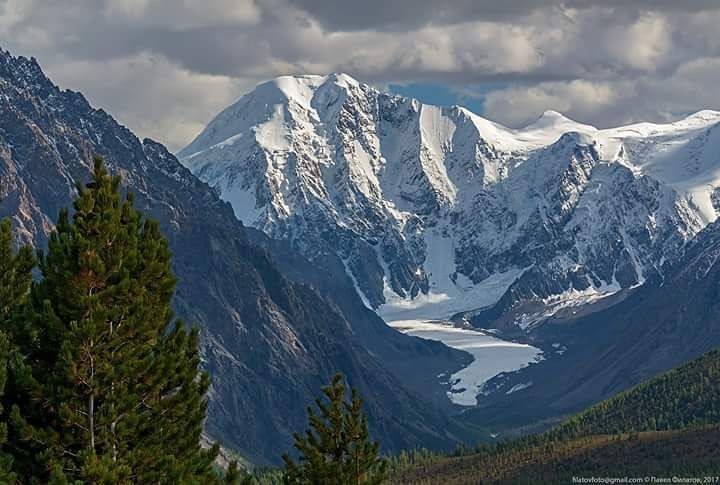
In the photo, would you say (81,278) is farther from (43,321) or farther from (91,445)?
(91,445)

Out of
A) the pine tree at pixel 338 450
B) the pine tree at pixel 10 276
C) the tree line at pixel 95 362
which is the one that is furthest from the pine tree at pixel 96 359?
the pine tree at pixel 338 450

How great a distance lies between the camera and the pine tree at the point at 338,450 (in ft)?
225

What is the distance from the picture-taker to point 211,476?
6028cm

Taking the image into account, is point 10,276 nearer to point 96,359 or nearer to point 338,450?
point 96,359

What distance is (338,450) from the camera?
69.7 metres

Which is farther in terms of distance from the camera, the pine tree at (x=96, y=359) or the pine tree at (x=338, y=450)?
the pine tree at (x=338, y=450)

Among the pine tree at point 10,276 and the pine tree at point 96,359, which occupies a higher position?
the pine tree at point 10,276

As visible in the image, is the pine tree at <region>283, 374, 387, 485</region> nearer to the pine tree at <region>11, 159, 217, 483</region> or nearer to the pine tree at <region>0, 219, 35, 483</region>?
the pine tree at <region>11, 159, 217, 483</region>

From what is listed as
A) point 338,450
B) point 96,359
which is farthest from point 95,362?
point 338,450

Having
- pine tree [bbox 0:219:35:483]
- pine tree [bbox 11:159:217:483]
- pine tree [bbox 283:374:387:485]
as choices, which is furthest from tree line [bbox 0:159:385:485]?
pine tree [bbox 283:374:387:485]

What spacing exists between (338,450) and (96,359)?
799 inches

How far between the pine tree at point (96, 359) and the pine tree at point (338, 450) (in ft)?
41.0

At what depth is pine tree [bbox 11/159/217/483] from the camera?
52344 mm

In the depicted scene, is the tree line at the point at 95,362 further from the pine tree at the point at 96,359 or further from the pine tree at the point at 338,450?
the pine tree at the point at 338,450
